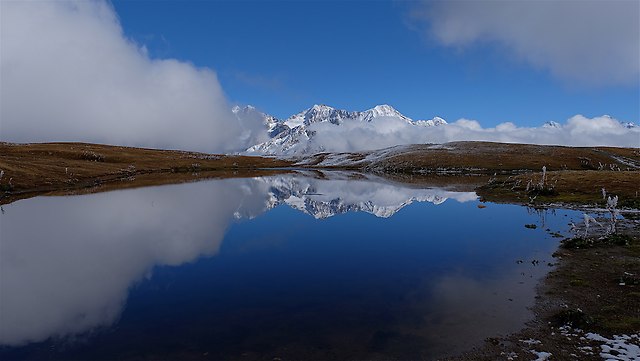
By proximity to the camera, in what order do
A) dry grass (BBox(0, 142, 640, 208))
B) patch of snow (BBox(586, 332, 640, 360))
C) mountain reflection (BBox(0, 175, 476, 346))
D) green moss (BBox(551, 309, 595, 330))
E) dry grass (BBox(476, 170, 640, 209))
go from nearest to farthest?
patch of snow (BBox(586, 332, 640, 360))
green moss (BBox(551, 309, 595, 330))
mountain reflection (BBox(0, 175, 476, 346))
dry grass (BBox(476, 170, 640, 209))
dry grass (BBox(0, 142, 640, 208))

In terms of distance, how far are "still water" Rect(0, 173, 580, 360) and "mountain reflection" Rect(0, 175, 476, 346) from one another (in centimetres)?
15

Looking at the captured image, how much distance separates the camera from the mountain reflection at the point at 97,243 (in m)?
20.7

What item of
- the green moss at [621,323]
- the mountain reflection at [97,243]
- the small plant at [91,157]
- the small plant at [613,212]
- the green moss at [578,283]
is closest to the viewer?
the green moss at [621,323]

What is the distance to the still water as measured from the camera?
17.5 m

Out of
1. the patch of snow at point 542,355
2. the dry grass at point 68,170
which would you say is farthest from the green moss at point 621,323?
the dry grass at point 68,170

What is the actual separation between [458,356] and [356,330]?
4800mm

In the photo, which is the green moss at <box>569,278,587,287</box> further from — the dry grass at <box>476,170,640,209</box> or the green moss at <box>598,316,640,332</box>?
the dry grass at <box>476,170,640,209</box>

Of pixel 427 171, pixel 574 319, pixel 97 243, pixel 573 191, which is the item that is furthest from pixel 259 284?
pixel 427 171

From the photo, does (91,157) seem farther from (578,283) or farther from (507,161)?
(507,161)

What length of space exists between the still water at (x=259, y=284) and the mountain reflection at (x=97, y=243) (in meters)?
0.15

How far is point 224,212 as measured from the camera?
57.9 metres

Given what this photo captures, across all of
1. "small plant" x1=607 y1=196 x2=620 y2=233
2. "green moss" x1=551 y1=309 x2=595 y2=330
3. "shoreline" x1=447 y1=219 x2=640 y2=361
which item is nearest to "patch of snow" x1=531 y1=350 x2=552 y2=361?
"shoreline" x1=447 y1=219 x2=640 y2=361

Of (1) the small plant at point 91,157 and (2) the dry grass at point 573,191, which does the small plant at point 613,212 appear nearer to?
(2) the dry grass at point 573,191

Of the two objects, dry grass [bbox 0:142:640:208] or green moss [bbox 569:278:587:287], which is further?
dry grass [bbox 0:142:640:208]
